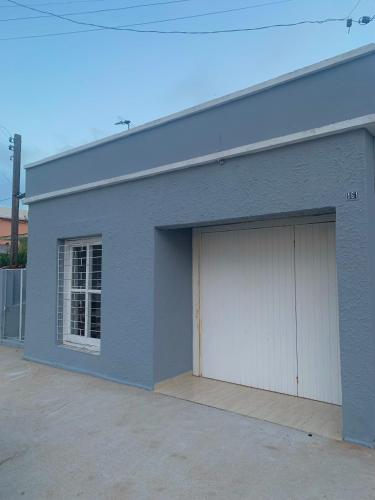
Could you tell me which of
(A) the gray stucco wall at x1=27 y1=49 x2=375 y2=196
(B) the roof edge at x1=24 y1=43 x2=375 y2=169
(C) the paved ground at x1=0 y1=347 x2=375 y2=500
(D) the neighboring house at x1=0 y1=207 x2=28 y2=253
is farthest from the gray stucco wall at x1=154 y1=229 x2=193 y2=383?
(D) the neighboring house at x1=0 y1=207 x2=28 y2=253

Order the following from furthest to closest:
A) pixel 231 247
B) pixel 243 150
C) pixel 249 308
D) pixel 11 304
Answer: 1. pixel 11 304
2. pixel 231 247
3. pixel 249 308
4. pixel 243 150

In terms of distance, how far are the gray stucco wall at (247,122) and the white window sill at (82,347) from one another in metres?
2.95

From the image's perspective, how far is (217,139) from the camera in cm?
523

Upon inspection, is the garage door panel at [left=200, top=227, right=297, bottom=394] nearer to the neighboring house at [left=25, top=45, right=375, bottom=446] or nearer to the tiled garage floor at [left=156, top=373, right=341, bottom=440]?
the neighboring house at [left=25, top=45, right=375, bottom=446]

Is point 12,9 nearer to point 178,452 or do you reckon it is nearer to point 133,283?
point 133,283

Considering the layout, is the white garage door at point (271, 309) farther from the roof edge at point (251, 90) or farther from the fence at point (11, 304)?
the fence at point (11, 304)

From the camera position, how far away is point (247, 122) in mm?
4945

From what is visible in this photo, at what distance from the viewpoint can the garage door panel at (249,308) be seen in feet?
18.0

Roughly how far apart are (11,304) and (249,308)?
6.40m

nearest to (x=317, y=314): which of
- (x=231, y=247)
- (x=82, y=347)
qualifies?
(x=231, y=247)

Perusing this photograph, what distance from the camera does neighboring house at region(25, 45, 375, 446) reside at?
408 centimetres

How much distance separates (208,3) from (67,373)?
747 cm

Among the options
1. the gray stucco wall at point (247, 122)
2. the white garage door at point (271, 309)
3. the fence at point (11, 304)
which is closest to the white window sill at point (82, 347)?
the white garage door at point (271, 309)

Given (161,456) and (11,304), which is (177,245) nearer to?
(161,456)
